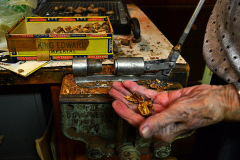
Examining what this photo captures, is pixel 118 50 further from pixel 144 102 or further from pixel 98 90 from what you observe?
pixel 144 102

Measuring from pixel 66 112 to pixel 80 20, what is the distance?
693mm

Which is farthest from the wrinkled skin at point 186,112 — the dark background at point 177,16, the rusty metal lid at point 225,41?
the dark background at point 177,16

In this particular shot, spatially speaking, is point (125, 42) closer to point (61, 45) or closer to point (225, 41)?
point (61, 45)

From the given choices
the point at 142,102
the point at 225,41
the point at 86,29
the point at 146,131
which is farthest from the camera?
the point at 86,29

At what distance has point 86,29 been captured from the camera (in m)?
1.29

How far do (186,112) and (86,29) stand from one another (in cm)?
86

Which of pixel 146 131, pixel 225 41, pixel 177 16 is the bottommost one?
pixel 177 16

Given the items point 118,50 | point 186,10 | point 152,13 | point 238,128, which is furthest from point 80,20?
point 186,10

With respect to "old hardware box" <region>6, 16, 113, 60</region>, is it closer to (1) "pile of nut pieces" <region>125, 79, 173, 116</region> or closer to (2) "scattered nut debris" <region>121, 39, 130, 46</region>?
(2) "scattered nut debris" <region>121, 39, 130, 46</region>

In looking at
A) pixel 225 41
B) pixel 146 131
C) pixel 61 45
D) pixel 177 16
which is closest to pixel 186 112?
pixel 146 131

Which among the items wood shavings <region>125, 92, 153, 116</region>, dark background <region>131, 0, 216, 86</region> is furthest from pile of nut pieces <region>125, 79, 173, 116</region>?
dark background <region>131, 0, 216, 86</region>

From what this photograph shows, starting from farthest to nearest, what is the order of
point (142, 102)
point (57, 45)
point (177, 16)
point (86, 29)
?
point (177, 16), point (86, 29), point (57, 45), point (142, 102)

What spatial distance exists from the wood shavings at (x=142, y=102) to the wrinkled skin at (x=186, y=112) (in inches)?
0.9

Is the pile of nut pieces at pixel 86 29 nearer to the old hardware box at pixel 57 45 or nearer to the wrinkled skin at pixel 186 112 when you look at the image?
the old hardware box at pixel 57 45
